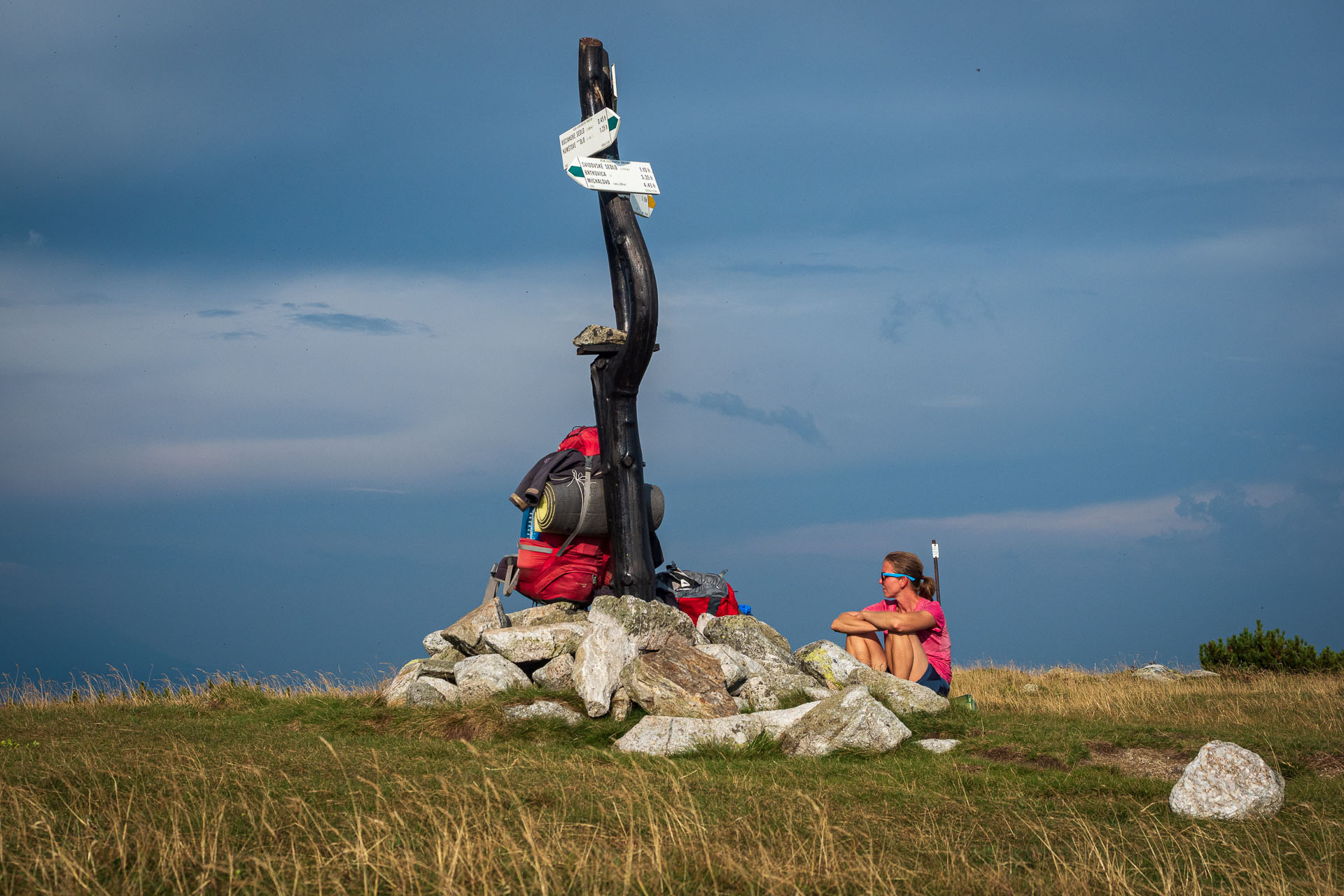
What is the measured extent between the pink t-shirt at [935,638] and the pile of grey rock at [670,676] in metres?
0.77

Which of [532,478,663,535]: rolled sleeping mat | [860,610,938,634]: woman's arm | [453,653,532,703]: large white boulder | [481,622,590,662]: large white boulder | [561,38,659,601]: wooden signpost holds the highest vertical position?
[561,38,659,601]: wooden signpost

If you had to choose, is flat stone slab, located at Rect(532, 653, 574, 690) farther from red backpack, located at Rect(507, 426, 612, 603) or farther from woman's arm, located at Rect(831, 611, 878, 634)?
woman's arm, located at Rect(831, 611, 878, 634)

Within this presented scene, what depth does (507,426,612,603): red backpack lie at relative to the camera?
45.4ft

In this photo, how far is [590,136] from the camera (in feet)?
43.5

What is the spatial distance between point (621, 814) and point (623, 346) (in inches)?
292

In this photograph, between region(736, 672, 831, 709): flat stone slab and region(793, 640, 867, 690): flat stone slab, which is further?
region(793, 640, 867, 690): flat stone slab

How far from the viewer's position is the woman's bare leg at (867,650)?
1221cm

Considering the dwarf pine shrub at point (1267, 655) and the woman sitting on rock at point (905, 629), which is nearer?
the woman sitting on rock at point (905, 629)

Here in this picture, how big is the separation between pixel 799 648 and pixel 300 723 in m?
5.91

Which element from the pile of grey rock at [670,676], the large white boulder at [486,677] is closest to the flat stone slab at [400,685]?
the pile of grey rock at [670,676]

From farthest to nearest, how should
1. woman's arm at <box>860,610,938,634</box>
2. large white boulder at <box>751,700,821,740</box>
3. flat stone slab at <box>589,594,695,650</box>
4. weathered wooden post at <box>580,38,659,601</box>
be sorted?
weathered wooden post at <box>580,38,659,601</box>
woman's arm at <box>860,610,938,634</box>
flat stone slab at <box>589,594,695,650</box>
large white boulder at <box>751,700,821,740</box>

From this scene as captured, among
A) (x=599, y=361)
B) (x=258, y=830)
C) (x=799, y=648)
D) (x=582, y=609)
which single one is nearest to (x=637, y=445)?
(x=599, y=361)

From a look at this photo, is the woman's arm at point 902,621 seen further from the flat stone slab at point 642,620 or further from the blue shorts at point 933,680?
the flat stone slab at point 642,620

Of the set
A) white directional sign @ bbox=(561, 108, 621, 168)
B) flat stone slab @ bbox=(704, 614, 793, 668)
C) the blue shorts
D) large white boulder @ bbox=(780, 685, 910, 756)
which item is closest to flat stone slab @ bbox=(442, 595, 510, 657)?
flat stone slab @ bbox=(704, 614, 793, 668)
